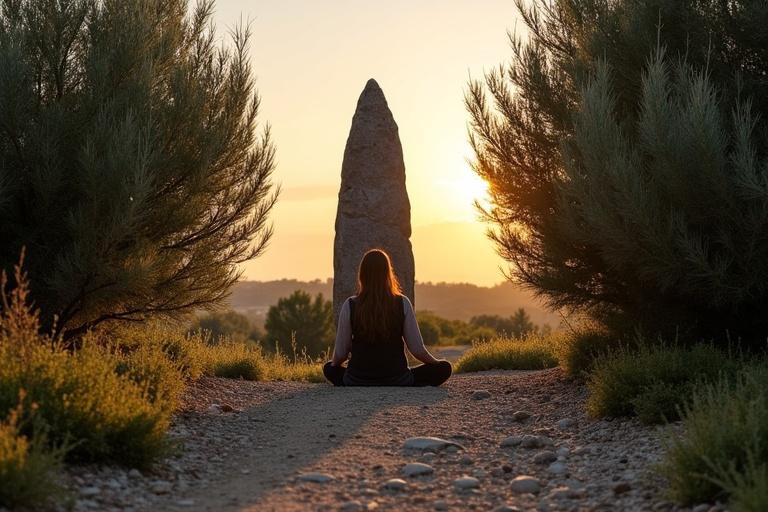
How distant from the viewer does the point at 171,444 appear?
682 cm

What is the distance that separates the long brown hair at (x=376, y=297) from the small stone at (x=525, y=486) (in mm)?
4454

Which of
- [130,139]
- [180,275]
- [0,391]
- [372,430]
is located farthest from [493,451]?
[180,275]

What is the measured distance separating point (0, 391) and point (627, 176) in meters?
6.80

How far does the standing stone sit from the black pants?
5.18 m

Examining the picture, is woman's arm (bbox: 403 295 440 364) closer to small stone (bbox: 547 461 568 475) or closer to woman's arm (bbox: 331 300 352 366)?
woman's arm (bbox: 331 300 352 366)

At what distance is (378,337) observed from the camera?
430 inches

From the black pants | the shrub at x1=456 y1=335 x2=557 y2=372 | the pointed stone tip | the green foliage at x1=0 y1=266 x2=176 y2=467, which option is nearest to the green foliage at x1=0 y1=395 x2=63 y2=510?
the green foliage at x1=0 y1=266 x2=176 y2=467

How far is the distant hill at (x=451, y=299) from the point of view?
129375 millimetres

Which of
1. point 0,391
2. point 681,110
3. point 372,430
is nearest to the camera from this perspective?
point 0,391

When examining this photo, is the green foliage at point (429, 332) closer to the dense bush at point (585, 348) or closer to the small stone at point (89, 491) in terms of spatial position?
the dense bush at point (585, 348)

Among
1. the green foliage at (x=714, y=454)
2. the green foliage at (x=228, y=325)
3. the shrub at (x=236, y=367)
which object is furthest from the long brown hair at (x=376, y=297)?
the green foliage at (x=228, y=325)

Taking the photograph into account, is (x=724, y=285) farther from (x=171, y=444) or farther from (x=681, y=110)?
(x=171, y=444)

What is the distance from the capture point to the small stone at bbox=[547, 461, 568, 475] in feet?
22.7

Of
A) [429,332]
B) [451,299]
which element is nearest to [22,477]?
[429,332]
